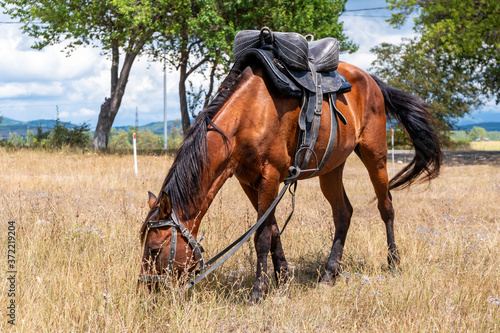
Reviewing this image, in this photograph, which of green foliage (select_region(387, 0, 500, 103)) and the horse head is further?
green foliage (select_region(387, 0, 500, 103))

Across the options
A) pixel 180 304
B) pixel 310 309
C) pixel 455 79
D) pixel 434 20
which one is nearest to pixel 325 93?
pixel 310 309

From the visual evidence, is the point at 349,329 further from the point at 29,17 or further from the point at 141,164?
the point at 29,17

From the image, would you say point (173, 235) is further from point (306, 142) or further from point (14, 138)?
point (14, 138)

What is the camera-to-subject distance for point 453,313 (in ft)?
10.3

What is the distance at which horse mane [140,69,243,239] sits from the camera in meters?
3.08

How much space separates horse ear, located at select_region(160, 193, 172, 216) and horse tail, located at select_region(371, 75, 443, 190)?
328cm

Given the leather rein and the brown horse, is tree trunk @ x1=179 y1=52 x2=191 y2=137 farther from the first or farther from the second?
the leather rein

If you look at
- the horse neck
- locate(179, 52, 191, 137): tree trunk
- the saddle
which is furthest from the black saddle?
locate(179, 52, 191, 137): tree trunk

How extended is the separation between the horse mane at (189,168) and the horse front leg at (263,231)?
1.67 ft

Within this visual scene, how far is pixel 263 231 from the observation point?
11.7 feet

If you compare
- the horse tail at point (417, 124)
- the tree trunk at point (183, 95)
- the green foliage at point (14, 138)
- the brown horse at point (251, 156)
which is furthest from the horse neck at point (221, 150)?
the tree trunk at point (183, 95)

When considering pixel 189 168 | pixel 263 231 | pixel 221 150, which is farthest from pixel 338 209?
pixel 189 168

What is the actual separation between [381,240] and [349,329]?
2179mm

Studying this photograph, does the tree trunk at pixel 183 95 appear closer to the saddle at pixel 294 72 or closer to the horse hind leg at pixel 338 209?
the horse hind leg at pixel 338 209
